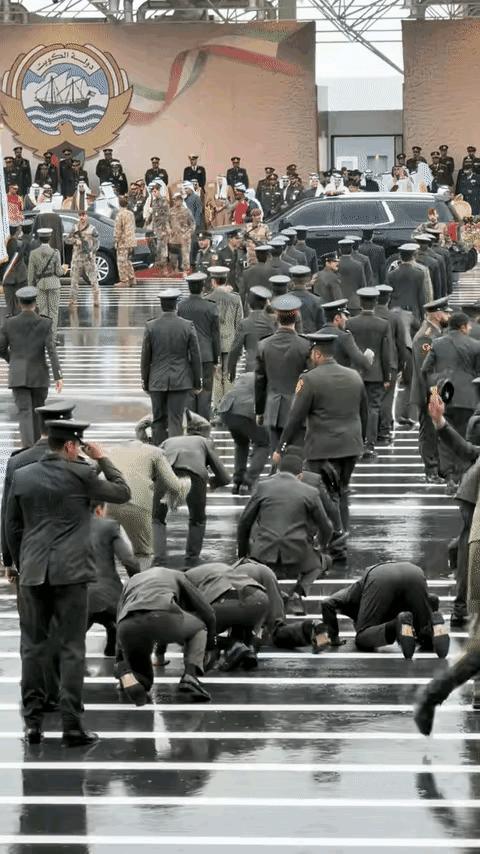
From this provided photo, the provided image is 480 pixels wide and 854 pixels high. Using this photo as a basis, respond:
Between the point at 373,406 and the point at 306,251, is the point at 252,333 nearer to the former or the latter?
the point at 373,406

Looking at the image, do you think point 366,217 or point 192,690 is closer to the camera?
point 192,690

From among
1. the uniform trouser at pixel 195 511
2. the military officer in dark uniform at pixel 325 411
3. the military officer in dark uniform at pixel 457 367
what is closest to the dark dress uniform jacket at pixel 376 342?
the military officer in dark uniform at pixel 457 367

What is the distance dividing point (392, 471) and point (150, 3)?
1307 inches

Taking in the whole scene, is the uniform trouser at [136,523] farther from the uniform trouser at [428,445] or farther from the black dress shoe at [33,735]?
the uniform trouser at [428,445]

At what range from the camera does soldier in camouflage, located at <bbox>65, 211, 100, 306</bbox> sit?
106ft

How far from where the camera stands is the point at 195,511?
14344 millimetres

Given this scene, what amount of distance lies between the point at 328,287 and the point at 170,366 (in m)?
5.92

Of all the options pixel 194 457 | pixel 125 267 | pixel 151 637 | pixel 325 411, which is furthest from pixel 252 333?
pixel 125 267

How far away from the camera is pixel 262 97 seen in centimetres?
4969

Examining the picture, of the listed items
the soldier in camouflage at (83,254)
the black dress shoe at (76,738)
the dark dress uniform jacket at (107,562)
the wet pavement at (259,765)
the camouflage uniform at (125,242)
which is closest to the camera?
the wet pavement at (259,765)

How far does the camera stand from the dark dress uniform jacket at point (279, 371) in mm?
15719

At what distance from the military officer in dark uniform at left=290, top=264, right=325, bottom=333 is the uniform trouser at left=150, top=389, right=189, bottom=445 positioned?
2893mm

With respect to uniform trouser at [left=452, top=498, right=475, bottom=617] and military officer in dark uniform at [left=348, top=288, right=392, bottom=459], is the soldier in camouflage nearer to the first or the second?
military officer in dark uniform at [left=348, top=288, right=392, bottom=459]

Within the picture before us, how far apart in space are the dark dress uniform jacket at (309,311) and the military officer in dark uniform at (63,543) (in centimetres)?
1006
